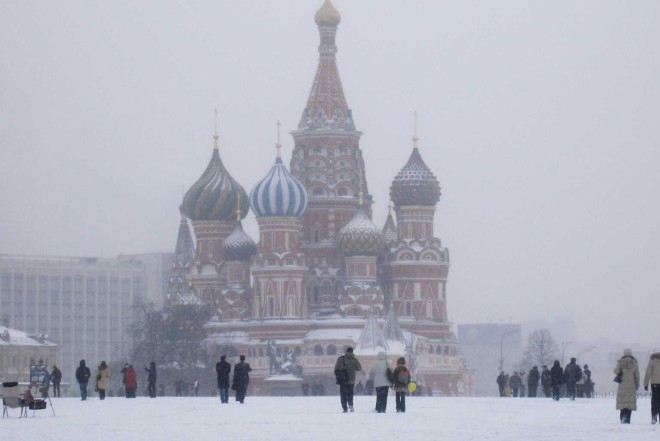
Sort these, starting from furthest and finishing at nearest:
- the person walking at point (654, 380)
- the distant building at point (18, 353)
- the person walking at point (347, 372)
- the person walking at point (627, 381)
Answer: the distant building at point (18, 353) → the person walking at point (347, 372) → the person walking at point (627, 381) → the person walking at point (654, 380)

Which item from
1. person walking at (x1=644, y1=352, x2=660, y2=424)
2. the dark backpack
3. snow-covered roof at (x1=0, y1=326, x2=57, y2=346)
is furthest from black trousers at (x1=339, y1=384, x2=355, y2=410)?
snow-covered roof at (x1=0, y1=326, x2=57, y2=346)

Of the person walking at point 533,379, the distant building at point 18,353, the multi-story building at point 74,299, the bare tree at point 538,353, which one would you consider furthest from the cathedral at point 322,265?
the multi-story building at point 74,299

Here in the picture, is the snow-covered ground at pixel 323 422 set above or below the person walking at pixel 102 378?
below

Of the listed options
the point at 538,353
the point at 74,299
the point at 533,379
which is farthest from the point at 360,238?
the point at 74,299

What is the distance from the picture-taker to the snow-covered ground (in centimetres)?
2847

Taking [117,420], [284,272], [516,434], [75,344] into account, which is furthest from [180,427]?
[75,344]

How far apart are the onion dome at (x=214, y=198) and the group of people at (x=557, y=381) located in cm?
4372

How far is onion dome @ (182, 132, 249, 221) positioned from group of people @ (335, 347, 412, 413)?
66.8 meters

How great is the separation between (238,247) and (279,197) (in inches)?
196

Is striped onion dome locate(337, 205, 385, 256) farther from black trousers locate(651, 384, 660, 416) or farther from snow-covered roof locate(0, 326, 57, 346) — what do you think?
black trousers locate(651, 384, 660, 416)

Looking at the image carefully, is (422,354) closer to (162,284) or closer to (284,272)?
(284,272)

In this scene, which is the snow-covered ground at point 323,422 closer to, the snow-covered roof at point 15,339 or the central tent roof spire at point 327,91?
the central tent roof spire at point 327,91

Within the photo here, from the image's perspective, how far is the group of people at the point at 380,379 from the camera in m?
33.9

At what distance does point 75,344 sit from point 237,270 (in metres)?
46.3
